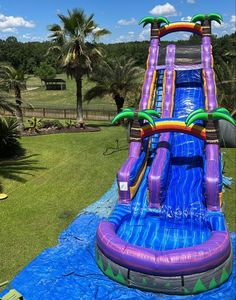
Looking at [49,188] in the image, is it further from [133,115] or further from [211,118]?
[211,118]

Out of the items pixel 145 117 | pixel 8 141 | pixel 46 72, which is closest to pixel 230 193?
pixel 145 117

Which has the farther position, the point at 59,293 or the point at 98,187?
the point at 98,187

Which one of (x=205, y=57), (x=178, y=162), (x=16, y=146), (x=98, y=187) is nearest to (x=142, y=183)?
(x=178, y=162)

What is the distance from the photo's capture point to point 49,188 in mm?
16047

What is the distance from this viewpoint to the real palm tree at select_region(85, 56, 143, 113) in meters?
30.4

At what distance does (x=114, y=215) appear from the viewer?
419 inches

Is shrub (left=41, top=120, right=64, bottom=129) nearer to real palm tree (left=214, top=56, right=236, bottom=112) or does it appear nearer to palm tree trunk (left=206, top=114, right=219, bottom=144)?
real palm tree (left=214, top=56, right=236, bottom=112)

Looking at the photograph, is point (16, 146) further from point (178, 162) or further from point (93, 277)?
point (93, 277)

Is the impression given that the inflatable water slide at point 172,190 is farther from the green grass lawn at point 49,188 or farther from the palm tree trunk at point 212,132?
the green grass lawn at point 49,188

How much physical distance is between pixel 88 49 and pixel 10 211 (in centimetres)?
1588

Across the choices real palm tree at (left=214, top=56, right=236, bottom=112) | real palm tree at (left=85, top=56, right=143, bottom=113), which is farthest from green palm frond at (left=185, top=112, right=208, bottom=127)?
real palm tree at (left=85, top=56, right=143, bottom=113)

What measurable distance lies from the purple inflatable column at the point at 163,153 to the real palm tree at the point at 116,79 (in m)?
12.7

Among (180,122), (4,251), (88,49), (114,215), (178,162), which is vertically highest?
(88,49)

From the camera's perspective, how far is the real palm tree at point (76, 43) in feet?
83.5
